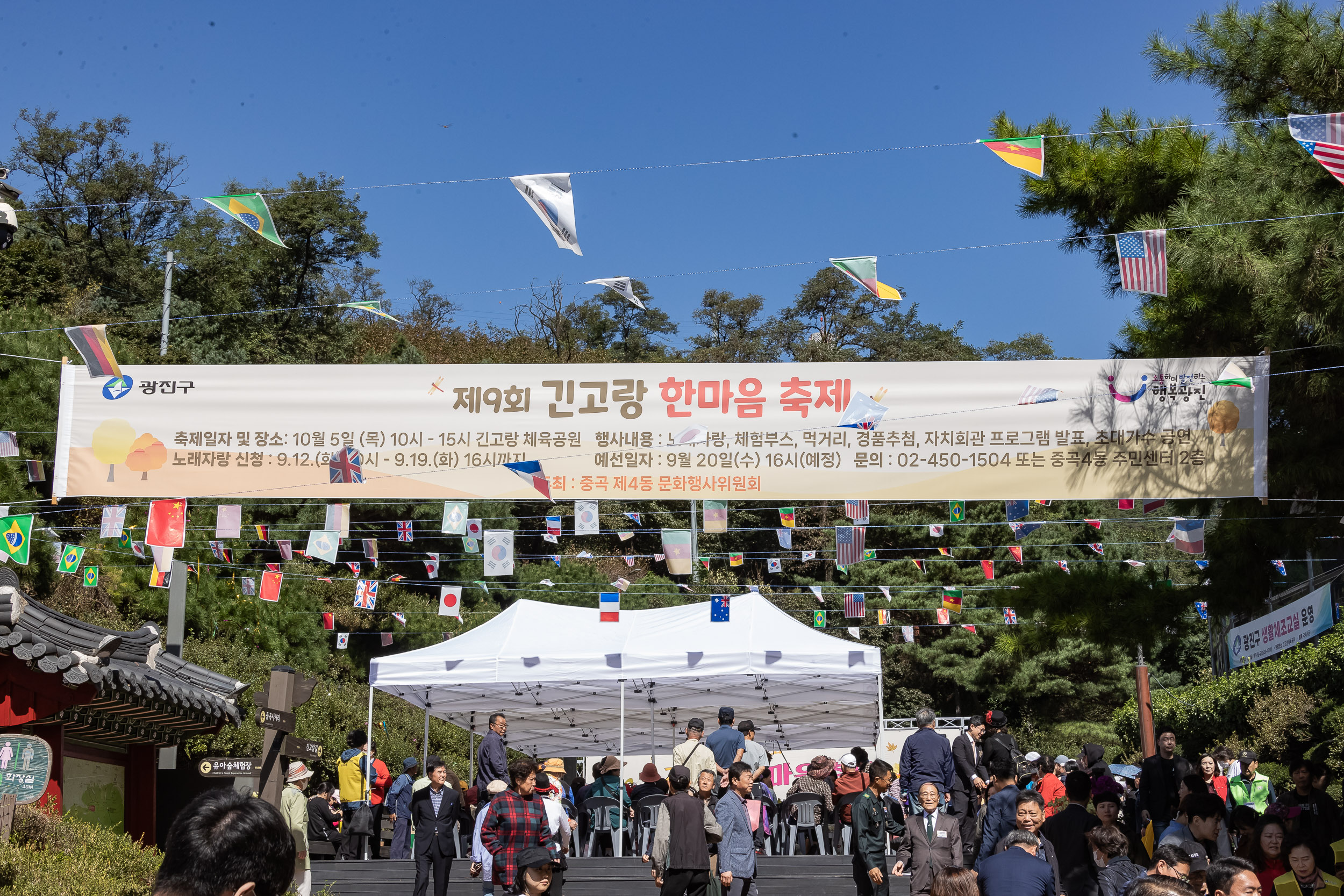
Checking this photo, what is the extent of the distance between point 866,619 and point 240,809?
34858mm

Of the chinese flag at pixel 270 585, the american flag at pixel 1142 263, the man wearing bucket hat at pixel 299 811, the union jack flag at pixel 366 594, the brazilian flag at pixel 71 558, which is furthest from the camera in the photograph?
the union jack flag at pixel 366 594

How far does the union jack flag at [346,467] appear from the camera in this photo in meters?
11.2

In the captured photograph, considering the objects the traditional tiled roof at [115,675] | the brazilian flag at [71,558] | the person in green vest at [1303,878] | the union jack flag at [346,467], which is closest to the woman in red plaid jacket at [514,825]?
the traditional tiled roof at [115,675]

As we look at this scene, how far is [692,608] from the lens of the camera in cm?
1480

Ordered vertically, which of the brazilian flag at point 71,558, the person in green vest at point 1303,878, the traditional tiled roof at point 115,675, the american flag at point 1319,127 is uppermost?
the american flag at point 1319,127

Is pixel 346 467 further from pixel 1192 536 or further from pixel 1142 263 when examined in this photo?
pixel 1192 536

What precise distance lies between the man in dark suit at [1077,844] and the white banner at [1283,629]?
8.99 metres

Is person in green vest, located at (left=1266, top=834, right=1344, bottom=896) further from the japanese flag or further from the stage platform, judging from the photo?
the japanese flag

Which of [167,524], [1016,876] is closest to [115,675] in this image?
[167,524]

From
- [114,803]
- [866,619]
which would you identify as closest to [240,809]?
[114,803]

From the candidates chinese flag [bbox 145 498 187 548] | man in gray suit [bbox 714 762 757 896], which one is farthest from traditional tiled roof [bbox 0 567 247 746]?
man in gray suit [bbox 714 762 757 896]

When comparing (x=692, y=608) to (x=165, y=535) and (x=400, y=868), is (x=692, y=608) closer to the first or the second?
(x=400, y=868)

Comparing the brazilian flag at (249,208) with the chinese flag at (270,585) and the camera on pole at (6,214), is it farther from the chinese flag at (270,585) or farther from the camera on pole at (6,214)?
the chinese flag at (270,585)

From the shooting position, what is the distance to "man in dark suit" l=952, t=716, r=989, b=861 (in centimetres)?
1098
